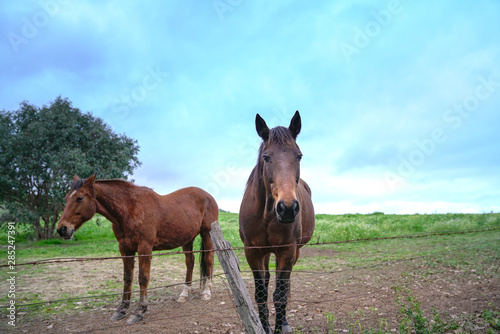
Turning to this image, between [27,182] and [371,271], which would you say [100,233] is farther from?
[371,271]

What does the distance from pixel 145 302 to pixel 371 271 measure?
23.1 ft

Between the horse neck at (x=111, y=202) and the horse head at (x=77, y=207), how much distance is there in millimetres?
112

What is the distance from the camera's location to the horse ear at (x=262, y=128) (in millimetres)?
4386

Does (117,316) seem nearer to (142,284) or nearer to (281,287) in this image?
(142,284)

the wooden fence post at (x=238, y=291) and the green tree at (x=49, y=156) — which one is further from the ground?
the green tree at (x=49, y=156)

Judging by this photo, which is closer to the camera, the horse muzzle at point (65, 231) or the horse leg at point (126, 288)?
the horse muzzle at point (65, 231)

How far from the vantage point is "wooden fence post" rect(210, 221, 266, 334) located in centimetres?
359

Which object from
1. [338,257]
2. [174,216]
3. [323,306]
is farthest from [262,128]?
[338,257]

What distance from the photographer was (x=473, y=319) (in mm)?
5012

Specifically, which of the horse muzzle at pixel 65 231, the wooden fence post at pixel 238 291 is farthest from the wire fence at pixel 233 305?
the horse muzzle at pixel 65 231

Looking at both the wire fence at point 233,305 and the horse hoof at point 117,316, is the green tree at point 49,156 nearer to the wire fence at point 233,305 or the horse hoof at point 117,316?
the wire fence at point 233,305


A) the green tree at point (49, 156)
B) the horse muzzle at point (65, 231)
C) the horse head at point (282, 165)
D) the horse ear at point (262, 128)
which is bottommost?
the horse muzzle at point (65, 231)

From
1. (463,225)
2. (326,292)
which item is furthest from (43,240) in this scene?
(463,225)

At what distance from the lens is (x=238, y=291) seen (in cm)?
364
